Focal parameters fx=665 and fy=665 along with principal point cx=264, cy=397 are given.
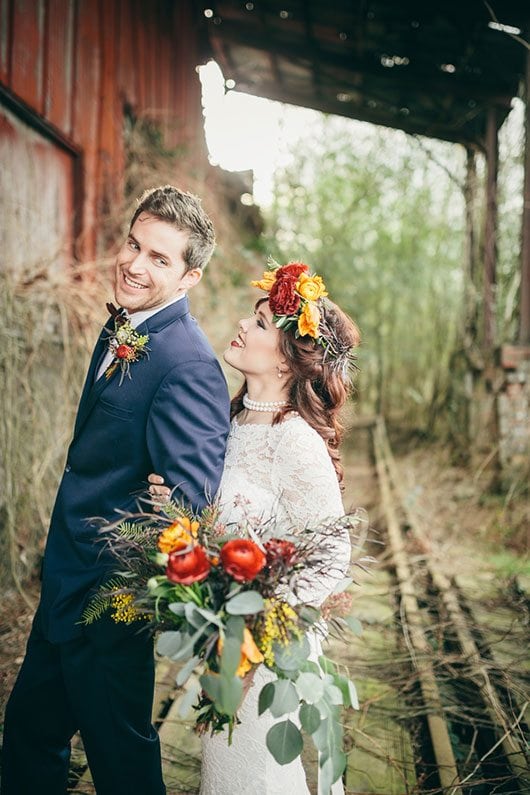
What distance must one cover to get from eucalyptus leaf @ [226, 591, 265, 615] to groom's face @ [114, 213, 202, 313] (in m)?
1.08

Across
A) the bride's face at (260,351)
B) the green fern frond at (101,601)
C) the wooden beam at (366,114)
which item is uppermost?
the wooden beam at (366,114)

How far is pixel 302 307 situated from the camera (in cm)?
251

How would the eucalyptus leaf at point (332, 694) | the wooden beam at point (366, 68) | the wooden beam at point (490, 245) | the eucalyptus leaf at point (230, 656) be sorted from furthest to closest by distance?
the wooden beam at point (366, 68) < the wooden beam at point (490, 245) < the eucalyptus leaf at point (332, 694) < the eucalyptus leaf at point (230, 656)

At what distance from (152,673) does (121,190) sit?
18.4 feet

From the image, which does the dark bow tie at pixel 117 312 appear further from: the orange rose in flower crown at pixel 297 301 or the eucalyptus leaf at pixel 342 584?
the eucalyptus leaf at pixel 342 584

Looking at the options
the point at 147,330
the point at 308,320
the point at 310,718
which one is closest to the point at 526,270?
the point at 308,320

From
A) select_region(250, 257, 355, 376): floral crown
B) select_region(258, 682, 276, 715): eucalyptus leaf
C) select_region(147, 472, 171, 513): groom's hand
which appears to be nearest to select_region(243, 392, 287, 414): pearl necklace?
select_region(250, 257, 355, 376): floral crown

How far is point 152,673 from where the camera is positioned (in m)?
2.24

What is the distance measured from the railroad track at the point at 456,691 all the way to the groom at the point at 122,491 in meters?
1.49

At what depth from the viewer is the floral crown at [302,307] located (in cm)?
248

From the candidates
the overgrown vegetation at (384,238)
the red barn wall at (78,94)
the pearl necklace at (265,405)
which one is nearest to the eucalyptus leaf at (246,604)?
the pearl necklace at (265,405)

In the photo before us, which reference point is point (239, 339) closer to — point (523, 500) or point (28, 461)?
point (28, 461)

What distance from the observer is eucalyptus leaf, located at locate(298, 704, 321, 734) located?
1.81 m

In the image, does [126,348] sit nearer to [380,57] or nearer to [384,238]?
[380,57]
